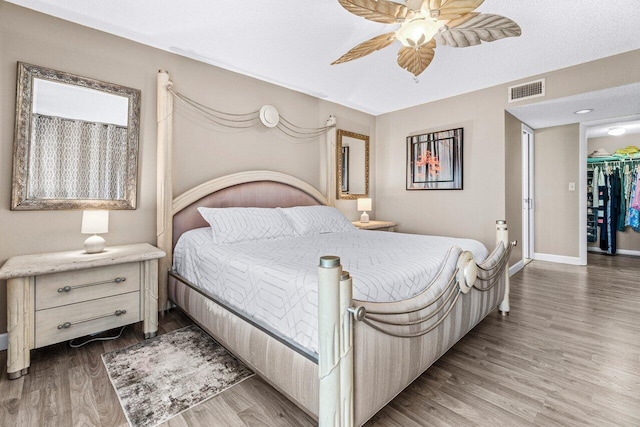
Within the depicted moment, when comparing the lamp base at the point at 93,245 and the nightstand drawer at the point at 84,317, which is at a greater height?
the lamp base at the point at 93,245

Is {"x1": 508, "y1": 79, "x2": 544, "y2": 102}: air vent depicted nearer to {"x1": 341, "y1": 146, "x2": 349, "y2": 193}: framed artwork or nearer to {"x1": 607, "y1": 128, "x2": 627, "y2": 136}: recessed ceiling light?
{"x1": 341, "y1": 146, "x2": 349, "y2": 193}: framed artwork

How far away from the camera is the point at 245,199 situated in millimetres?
3264

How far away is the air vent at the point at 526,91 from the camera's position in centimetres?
342

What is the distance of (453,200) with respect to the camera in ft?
13.8

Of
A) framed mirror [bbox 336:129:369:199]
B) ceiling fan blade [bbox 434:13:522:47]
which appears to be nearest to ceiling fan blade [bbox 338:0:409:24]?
ceiling fan blade [bbox 434:13:522:47]

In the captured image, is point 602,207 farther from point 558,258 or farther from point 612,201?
point 558,258

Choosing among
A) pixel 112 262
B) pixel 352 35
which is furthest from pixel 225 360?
pixel 352 35

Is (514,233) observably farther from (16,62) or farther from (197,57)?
(16,62)

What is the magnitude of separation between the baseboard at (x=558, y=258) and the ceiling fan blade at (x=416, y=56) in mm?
4240

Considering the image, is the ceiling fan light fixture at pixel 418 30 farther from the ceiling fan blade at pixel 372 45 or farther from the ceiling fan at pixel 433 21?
the ceiling fan blade at pixel 372 45

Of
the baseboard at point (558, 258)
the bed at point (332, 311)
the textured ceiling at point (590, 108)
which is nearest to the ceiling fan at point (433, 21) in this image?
the bed at point (332, 311)

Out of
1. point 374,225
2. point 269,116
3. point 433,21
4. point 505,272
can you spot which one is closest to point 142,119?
point 269,116

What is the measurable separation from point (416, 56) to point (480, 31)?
0.44 m

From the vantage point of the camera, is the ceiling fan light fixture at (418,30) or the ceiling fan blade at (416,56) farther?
the ceiling fan blade at (416,56)
